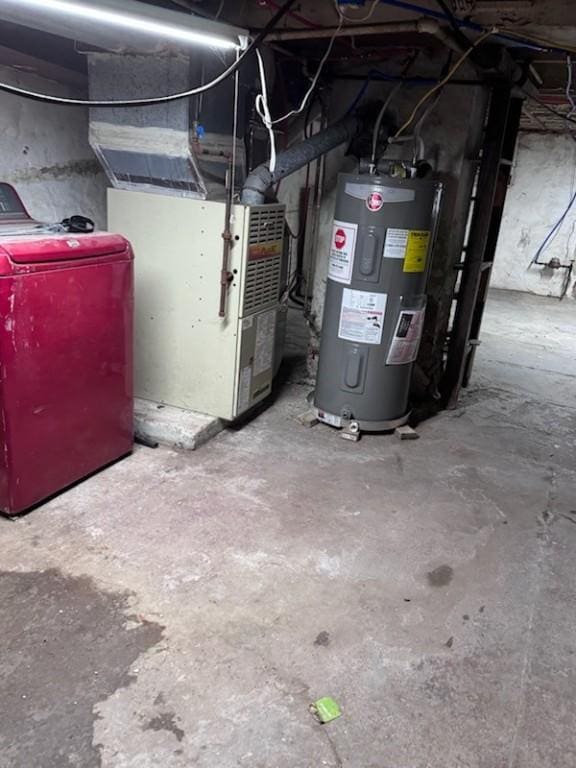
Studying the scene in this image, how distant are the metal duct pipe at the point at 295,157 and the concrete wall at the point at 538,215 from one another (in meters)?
5.81

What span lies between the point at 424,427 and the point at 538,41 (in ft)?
6.58

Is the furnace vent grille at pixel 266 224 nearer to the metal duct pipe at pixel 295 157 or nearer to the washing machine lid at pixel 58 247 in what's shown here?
the metal duct pipe at pixel 295 157

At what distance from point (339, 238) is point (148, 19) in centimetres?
147

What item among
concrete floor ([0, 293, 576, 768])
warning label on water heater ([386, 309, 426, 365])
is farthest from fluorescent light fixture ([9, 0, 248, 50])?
concrete floor ([0, 293, 576, 768])

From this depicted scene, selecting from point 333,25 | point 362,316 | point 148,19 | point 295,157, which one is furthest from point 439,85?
point 148,19

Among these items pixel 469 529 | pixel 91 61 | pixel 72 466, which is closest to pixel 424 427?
pixel 469 529

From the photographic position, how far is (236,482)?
260 cm

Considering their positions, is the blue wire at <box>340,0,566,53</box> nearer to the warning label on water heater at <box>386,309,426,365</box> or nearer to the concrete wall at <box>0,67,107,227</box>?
the warning label on water heater at <box>386,309,426,365</box>

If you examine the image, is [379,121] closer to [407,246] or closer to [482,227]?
[407,246]

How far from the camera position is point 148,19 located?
1.71m

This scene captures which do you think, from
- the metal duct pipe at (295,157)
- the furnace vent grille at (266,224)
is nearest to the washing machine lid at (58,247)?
the furnace vent grille at (266,224)

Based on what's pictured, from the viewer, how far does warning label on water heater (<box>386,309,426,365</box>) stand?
3031mm

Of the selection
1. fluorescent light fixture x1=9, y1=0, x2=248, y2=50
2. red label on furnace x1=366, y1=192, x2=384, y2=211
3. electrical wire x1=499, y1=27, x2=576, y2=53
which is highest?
electrical wire x1=499, y1=27, x2=576, y2=53

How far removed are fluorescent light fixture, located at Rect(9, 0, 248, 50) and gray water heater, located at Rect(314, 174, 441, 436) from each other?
1.01 m
